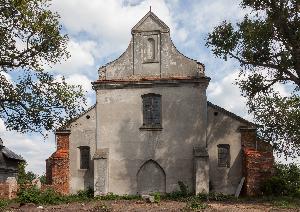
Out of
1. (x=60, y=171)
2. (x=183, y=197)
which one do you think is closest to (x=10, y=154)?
(x=60, y=171)

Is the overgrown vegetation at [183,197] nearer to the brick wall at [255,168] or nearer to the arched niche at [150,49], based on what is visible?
the brick wall at [255,168]

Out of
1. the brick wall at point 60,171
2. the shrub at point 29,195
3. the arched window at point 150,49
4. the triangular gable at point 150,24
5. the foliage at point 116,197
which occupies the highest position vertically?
the triangular gable at point 150,24

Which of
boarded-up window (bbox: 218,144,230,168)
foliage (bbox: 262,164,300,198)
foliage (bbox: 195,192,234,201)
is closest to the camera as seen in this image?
foliage (bbox: 195,192,234,201)

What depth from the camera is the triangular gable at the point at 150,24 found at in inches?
1009

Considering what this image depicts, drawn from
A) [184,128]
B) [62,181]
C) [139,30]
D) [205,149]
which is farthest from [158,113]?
[62,181]

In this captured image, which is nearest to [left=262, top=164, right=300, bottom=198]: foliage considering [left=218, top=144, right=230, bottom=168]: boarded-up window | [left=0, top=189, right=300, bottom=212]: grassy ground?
[left=0, top=189, right=300, bottom=212]: grassy ground

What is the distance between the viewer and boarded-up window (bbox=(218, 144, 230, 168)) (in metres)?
24.7

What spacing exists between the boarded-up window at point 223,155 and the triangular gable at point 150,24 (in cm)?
783

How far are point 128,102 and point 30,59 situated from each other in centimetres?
798

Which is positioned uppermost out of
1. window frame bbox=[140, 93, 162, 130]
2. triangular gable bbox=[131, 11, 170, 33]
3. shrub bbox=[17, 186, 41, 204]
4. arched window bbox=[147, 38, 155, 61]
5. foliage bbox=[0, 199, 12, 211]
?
triangular gable bbox=[131, 11, 170, 33]

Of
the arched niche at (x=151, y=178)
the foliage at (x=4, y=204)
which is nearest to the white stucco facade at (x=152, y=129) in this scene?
the arched niche at (x=151, y=178)

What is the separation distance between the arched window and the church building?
0.20 feet

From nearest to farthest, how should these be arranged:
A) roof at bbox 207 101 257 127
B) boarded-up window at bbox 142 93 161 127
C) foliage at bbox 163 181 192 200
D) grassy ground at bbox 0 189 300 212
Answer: grassy ground at bbox 0 189 300 212 → foliage at bbox 163 181 192 200 → roof at bbox 207 101 257 127 → boarded-up window at bbox 142 93 161 127

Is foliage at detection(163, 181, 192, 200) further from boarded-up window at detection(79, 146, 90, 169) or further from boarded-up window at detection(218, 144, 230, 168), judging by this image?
boarded-up window at detection(79, 146, 90, 169)
